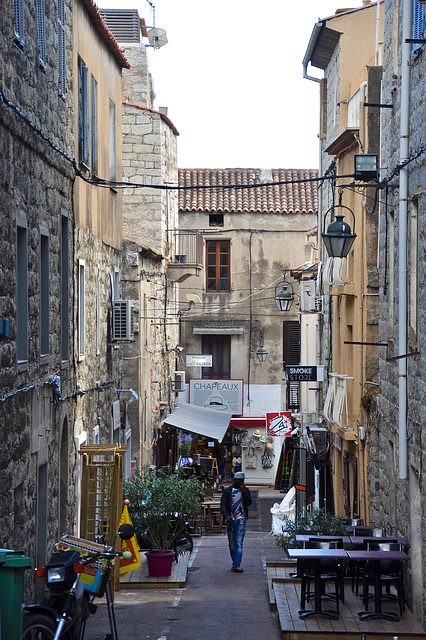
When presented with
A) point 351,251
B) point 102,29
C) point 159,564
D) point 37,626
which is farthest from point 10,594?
point 102,29

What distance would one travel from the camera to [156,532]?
14055mm

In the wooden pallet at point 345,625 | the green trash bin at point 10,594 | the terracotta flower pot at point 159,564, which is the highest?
the green trash bin at point 10,594

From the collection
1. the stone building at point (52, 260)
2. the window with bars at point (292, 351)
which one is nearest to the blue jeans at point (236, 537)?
the stone building at point (52, 260)

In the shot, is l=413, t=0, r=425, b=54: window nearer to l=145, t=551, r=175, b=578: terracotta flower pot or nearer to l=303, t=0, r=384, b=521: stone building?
l=303, t=0, r=384, b=521: stone building

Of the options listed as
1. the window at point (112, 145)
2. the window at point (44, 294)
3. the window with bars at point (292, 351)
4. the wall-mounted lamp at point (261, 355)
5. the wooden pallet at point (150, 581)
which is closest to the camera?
the window at point (44, 294)

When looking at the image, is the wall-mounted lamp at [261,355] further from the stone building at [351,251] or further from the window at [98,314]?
the window at [98,314]

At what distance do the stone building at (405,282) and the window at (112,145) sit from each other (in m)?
7.56

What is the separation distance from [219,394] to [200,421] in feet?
19.9

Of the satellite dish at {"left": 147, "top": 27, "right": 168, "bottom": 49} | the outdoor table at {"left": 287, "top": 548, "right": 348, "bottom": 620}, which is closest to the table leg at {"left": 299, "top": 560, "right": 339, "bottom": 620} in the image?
the outdoor table at {"left": 287, "top": 548, "right": 348, "bottom": 620}

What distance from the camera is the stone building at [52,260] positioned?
9.59 metres

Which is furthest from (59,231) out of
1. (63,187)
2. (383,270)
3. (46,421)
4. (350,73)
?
(350,73)

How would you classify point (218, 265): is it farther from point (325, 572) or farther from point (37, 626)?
point (37, 626)

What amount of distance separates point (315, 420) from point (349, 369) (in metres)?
6.83

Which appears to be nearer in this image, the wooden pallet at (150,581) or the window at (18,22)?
the window at (18,22)
